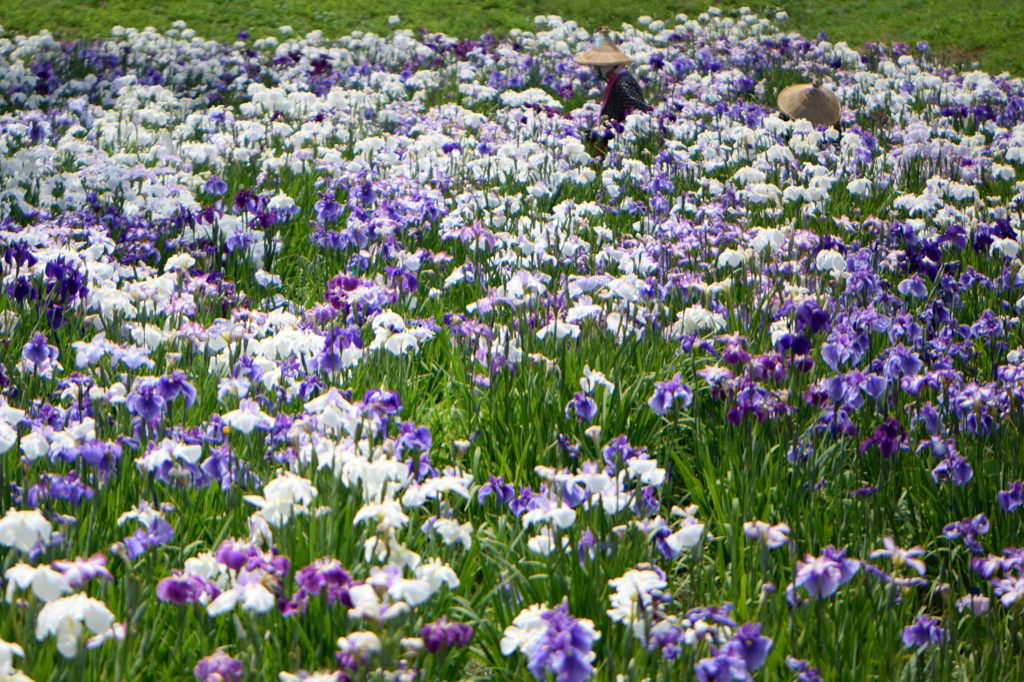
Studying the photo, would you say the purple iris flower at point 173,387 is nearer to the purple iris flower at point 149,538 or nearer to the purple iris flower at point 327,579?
the purple iris flower at point 149,538

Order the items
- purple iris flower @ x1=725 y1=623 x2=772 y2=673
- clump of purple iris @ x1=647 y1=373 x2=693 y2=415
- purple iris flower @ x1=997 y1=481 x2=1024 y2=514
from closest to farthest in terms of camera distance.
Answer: purple iris flower @ x1=725 y1=623 x2=772 y2=673 < purple iris flower @ x1=997 y1=481 x2=1024 y2=514 < clump of purple iris @ x1=647 y1=373 x2=693 y2=415

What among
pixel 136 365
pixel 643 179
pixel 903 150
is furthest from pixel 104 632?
pixel 903 150

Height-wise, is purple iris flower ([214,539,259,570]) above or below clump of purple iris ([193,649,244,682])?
above

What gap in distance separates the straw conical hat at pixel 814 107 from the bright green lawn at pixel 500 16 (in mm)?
6120

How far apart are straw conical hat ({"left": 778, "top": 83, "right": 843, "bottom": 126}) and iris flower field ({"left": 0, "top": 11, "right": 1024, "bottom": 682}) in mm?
1017

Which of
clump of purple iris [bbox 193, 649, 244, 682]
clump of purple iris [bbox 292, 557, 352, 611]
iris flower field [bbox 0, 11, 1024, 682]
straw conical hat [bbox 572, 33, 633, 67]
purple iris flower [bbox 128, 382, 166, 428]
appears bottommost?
iris flower field [bbox 0, 11, 1024, 682]

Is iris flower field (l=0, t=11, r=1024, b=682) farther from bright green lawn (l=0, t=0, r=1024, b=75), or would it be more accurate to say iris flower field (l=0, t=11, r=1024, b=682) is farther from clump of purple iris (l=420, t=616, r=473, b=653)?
bright green lawn (l=0, t=0, r=1024, b=75)

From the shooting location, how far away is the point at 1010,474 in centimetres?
356

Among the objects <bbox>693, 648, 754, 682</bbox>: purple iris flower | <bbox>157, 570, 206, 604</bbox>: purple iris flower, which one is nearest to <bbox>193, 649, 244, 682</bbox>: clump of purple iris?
<bbox>157, 570, 206, 604</bbox>: purple iris flower

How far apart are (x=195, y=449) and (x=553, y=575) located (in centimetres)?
104

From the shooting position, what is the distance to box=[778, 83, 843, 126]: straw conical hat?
9766 mm

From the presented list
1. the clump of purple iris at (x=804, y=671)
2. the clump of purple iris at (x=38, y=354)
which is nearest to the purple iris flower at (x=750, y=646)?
the clump of purple iris at (x=804, y=671)

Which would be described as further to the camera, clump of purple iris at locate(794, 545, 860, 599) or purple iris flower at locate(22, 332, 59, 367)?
purple iris flower at locate(22, 332, 59, 367)

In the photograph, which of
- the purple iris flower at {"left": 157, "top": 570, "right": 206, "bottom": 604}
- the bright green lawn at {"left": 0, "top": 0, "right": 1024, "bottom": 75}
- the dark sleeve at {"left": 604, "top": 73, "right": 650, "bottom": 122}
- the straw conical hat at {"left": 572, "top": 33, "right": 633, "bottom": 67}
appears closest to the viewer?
the purple iris flower at {"left": 157, "top": 570, "right": 206, "bottom": 604}
